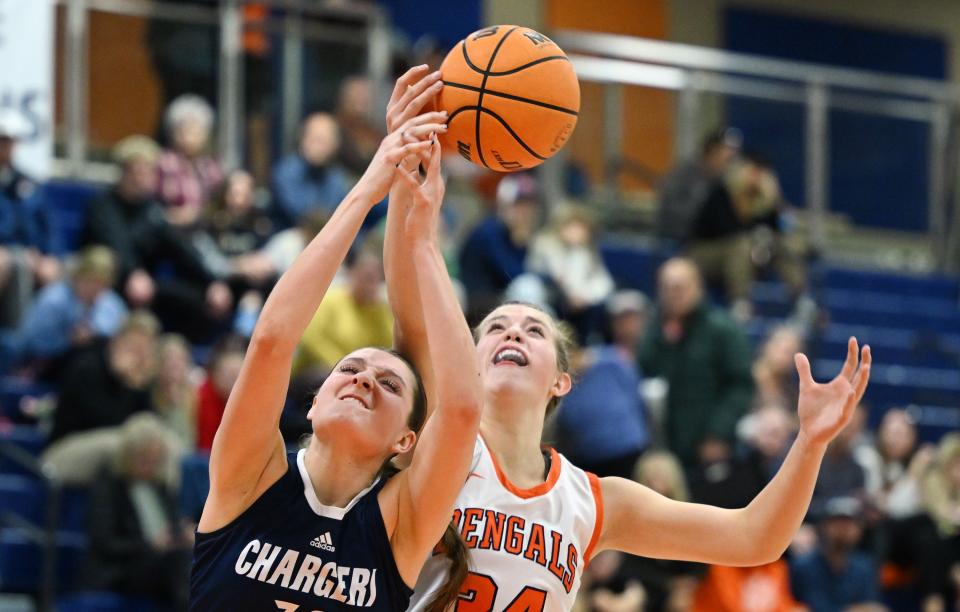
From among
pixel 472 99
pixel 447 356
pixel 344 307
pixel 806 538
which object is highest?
pixel 472 99

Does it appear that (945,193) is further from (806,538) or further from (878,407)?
(806,538)

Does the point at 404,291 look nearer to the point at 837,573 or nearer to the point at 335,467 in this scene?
the point at 335,467

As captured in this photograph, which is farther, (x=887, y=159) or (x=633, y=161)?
(x=887, y=159)

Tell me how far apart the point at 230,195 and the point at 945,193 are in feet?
22.1

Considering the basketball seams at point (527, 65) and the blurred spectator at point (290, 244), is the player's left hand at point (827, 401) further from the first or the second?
the blurred spectator at point (290, 244)

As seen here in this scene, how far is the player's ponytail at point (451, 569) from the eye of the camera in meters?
4.03

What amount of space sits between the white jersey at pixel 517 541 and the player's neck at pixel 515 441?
0.05 m

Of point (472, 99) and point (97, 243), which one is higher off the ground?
point (472, 99)

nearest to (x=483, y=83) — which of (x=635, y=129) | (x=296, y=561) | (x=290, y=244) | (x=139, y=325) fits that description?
(x=296, y=561)

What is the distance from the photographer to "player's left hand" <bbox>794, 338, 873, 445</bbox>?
4.16 meters

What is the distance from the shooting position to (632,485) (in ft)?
14.5

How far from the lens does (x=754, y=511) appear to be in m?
4.29

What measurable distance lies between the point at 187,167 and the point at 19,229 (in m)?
1.19

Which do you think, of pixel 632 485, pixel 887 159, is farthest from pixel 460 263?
pixel 632 485
